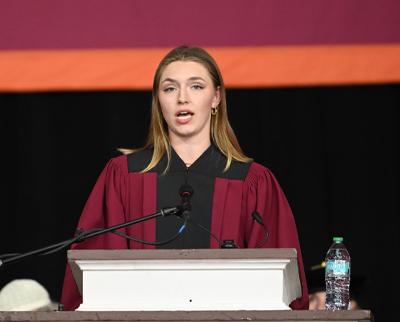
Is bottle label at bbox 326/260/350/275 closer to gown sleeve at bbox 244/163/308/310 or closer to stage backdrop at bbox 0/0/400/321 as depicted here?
gown sleeve at bbox 244/163/308/310

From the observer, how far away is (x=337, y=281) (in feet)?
14.3

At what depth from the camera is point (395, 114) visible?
6.81 metres

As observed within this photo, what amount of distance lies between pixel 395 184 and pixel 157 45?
1.49m

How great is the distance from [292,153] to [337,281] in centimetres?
257

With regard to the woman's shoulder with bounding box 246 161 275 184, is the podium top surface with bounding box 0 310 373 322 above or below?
below

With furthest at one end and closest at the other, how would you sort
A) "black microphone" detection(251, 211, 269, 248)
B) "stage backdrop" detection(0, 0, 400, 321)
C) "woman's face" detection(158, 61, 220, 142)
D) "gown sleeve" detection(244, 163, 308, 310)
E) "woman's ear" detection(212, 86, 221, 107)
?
"stage backdrop" detection(0, 0, 400, 321), "woman's ear" detection(212, 86, 221, 107), "woman's face" detection(158, 61, 220, 142), "gown sleeve" detection(244, 163, 308, 310), "black microphone" detection(251, 211, 269, 248)

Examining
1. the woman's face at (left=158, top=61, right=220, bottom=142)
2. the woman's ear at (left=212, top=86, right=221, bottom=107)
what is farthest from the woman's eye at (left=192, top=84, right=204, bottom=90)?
the woman's ear at (left=212, top=86, right=221, bottom=107)

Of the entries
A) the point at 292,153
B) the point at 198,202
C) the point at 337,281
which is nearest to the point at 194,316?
the point at 337,281

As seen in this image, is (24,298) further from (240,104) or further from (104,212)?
(240,104)

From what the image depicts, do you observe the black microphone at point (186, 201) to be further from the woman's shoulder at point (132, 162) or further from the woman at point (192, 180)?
the woman's shoulder at point (132, 162)

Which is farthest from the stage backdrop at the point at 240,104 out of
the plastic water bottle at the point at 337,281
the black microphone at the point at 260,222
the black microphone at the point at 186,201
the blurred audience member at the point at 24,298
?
the black microphone at the point at 186,201

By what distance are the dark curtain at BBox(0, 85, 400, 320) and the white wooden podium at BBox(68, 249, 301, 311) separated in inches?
127

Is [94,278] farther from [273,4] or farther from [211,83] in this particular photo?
[273,4]

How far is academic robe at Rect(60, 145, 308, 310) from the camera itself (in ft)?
14.5
